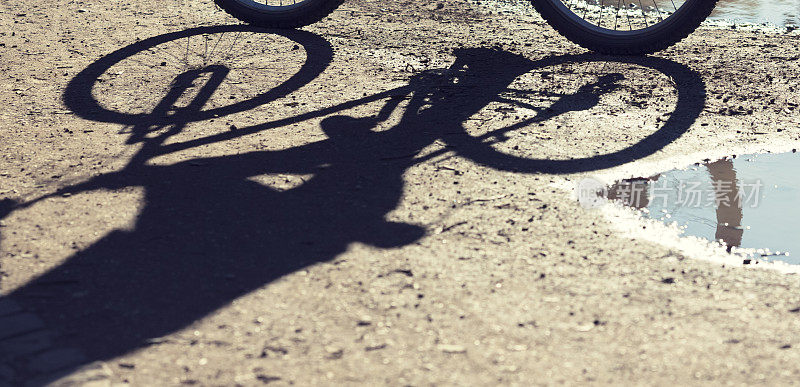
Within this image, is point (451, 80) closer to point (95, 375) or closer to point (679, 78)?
point (679, 78)

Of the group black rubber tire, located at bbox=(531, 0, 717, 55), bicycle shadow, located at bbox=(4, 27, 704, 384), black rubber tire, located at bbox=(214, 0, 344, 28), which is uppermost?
black rubber tire, located at bbox=(531, 0, 717, 55)

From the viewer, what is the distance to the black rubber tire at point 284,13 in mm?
5668

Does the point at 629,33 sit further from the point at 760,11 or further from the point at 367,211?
the point at 367,211

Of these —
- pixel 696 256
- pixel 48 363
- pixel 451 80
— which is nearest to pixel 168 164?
pixel 48 363

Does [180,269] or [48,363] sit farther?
[180,269]

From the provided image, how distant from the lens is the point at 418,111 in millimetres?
4363

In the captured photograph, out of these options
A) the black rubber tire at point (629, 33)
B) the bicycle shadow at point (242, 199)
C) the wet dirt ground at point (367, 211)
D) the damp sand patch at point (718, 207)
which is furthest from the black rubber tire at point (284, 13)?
the damp sand patch at point (718, 207)

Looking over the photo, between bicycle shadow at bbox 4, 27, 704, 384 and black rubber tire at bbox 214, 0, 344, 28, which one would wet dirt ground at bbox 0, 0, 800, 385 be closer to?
bicycle shadow at bbox 4, 27, 704, 384

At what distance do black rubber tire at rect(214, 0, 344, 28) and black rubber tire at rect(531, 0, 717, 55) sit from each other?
141 cm

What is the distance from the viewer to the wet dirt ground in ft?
7.98

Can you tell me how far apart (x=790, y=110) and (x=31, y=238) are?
357 centimetres

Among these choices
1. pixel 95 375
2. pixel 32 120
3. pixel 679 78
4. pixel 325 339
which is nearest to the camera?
pixel 95 375

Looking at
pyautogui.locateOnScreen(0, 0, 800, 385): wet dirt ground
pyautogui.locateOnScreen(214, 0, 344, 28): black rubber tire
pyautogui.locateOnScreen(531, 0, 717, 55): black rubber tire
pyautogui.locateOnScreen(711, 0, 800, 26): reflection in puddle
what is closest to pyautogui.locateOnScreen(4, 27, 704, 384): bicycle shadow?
pyautogui.locateOnScreen(0, 0, 800, 385): wet dirt ground

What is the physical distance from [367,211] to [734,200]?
4.87 feet
